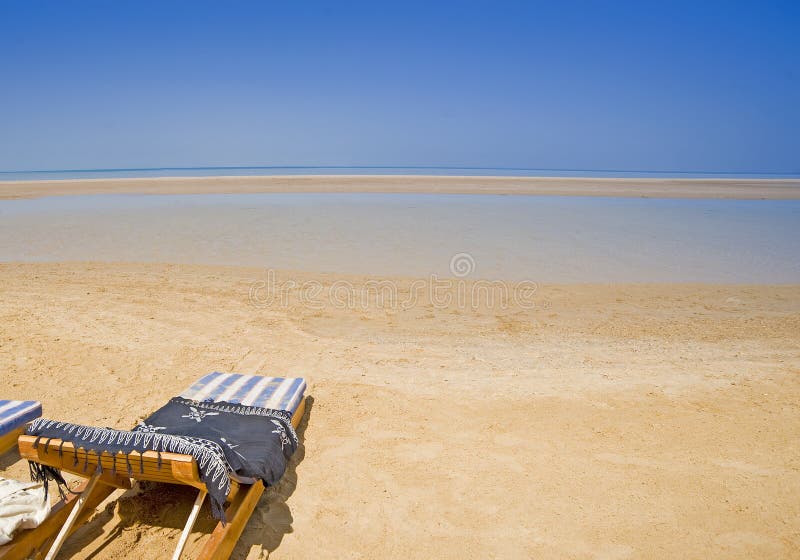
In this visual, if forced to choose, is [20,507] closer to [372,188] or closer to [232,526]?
[232,526]

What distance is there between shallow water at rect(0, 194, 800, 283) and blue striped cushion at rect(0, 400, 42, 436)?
23.5 feet

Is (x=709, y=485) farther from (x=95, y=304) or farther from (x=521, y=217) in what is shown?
(x=521, y=217)

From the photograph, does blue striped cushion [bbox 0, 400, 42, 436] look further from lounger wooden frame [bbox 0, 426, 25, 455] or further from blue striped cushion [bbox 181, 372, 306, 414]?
→ blue striped cushion [bbox 181, 372, 306, 414]

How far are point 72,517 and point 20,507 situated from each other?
0.87 feet

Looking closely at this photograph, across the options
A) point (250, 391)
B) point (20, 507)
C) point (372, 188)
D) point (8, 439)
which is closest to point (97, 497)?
point (20, 507)

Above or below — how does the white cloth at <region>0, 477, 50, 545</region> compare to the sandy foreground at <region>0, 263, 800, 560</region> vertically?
above

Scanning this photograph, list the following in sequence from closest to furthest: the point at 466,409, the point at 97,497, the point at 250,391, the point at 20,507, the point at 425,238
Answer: the point at 20,507
the point at 97,497
the point at 250,391
the point at 466,409
the point at 425,238

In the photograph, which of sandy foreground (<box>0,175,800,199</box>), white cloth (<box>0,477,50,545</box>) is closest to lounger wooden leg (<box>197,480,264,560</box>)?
white cloth (<box>0,477,50,545</box>)

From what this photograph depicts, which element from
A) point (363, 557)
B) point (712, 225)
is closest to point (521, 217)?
point (712, 225)

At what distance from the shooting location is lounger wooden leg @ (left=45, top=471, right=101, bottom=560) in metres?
2.74

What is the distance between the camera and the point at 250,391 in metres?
4.22

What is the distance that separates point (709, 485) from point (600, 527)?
43.3 inches

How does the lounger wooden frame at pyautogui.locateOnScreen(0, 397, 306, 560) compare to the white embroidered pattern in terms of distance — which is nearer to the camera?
the lounger wooden frame at pyautogui.locateOnScreen(0, 397, 306, 560)

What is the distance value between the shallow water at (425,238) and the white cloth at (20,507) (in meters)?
8.05
